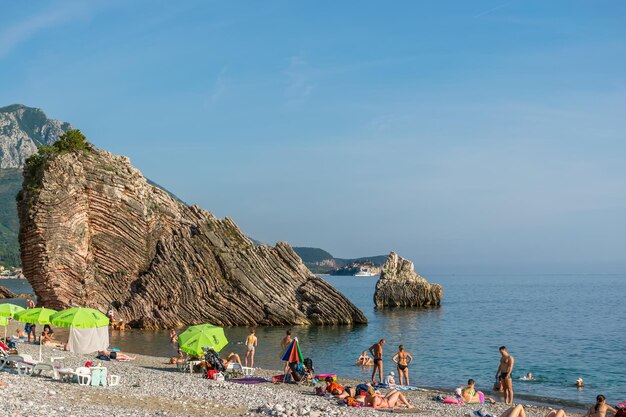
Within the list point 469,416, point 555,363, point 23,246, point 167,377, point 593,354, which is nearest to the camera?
point 469,416

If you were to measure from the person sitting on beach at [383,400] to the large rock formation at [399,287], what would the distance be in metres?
68.9

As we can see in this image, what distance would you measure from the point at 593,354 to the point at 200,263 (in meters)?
32.9

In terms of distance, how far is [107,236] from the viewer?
58.2m

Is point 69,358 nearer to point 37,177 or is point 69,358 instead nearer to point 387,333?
point 37,177

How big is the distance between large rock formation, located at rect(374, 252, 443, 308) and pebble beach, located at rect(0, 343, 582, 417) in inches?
2531

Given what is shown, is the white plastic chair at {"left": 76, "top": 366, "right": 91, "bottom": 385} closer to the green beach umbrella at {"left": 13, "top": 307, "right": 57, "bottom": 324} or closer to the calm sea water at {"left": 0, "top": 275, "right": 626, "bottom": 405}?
the green beach umbrella at {"left": 13, "top": 307, "right": 57, "bottom": 324}

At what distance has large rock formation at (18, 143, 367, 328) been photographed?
55.3 metres

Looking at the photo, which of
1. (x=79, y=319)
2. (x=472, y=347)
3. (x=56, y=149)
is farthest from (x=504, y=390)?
(x=56, y=149)

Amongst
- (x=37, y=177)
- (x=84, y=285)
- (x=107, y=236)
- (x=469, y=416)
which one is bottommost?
(x=469, y=416)

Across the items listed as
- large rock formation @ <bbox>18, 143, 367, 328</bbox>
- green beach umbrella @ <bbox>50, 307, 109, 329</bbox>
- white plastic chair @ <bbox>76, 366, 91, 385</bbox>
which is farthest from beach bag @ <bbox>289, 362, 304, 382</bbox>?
large rock formation @ <bbox>18, 143, 367, 328</bbox>

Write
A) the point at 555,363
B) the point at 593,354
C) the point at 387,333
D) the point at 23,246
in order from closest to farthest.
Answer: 1. the point at 555,363
2. the point at 593,354
3. the point at 23,246
4. the point at 387,333

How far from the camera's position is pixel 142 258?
193 feet

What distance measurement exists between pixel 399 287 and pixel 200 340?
66616 mm

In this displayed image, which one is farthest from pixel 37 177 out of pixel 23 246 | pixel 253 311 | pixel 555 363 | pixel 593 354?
pixel 593 354
